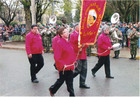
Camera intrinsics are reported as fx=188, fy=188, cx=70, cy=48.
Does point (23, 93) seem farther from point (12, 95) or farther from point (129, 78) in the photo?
point (129, 78)

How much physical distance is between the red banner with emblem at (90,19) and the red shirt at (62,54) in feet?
1.11

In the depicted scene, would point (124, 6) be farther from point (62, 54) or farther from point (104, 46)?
point (62, 54)

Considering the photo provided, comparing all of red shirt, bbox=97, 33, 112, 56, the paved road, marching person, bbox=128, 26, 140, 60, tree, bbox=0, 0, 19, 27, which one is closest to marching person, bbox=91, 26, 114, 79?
red shirt, bbox=97, 33, 112, 56

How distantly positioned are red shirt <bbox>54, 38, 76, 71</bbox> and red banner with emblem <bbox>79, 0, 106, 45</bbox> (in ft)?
1.11

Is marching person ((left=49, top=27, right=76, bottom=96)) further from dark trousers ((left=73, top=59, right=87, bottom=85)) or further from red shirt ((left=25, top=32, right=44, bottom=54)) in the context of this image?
red shirt ((left=25, top=32, right=44, bottom=54))

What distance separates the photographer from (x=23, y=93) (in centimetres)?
491

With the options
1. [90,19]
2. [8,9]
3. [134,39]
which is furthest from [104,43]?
[8,9]

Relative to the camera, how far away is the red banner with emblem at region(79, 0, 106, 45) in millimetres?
3760

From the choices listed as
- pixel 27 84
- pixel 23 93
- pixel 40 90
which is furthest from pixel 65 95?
pixel 27 84

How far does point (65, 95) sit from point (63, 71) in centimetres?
103

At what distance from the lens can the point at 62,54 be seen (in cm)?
396

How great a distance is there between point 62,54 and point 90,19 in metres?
0.95

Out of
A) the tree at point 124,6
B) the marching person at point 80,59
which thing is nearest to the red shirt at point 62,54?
the marching person at point 80,59

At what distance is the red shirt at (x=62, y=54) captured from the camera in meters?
3.88
